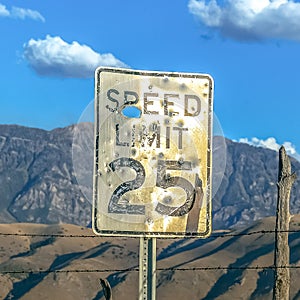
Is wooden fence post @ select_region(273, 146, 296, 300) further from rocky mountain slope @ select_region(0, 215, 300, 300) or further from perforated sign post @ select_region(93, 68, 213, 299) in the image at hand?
rocky mountain slope @ select_region(0, 215, 300, 300)

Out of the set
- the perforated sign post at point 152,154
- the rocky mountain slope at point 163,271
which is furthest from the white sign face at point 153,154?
the rocky mountain slope at point 163,271

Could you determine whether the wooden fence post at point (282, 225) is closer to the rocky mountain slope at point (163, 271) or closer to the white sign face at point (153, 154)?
the white sign face at point (153, 154)

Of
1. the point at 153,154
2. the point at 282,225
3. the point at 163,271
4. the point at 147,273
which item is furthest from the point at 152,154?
the point at 163,271

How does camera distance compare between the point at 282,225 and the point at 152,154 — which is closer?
the point at 152,154

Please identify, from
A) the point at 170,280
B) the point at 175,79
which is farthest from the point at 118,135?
the point at 170,280

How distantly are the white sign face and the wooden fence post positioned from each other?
24.6 ft

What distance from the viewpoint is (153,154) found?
6.06 metres

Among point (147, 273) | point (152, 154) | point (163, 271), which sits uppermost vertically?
point (152, 154)

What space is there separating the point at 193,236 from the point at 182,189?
352mm

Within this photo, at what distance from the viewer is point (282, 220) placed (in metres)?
15.1

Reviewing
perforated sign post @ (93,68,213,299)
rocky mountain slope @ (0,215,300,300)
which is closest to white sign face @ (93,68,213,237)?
perforated sign post @ (93,68,213,299)

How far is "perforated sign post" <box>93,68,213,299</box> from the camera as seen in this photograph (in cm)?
604

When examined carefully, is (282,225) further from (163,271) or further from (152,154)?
(163,271)

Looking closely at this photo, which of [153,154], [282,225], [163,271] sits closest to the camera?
[153,154]
